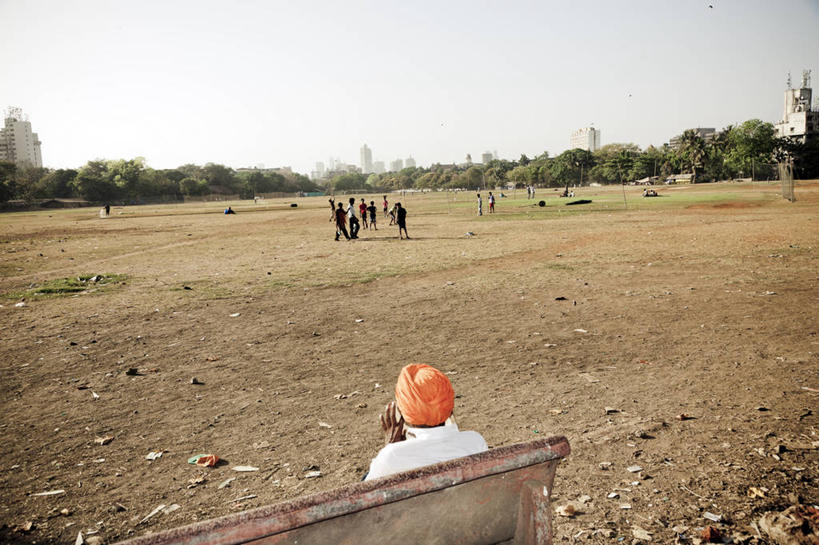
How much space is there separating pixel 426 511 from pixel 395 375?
4998 millimetres

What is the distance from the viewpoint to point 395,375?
6852 mm

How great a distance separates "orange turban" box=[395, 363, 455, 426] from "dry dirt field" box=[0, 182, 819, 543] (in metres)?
1.83

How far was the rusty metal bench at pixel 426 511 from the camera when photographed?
62.5 inches

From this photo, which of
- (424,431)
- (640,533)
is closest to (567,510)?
(640,533)

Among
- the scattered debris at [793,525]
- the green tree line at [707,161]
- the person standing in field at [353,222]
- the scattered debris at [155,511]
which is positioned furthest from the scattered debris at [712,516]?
the green tree line at [707,161]

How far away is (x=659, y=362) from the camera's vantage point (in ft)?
22.5

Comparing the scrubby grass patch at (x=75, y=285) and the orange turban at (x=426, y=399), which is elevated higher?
the orange turban at (x=426, y=399)

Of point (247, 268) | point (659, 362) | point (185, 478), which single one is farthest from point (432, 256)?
point (185, 478)

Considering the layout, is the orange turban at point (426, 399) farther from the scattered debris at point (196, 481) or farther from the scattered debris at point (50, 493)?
the scattered debris at point (50, 493)

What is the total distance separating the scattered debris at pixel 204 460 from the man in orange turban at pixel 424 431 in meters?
2.85

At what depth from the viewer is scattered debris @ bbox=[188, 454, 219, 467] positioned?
476cm

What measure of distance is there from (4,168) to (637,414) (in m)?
140

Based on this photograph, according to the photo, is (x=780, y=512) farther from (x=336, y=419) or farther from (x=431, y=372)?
(x=336, y=419)

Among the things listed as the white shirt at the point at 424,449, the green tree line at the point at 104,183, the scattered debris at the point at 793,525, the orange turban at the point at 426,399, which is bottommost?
the scattered debris at the point at 793,525
